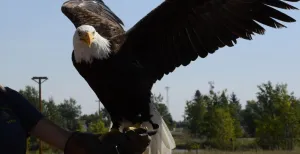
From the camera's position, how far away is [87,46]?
385cm

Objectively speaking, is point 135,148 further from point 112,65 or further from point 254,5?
point 254,5

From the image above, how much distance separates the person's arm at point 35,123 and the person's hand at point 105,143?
54 millimetres

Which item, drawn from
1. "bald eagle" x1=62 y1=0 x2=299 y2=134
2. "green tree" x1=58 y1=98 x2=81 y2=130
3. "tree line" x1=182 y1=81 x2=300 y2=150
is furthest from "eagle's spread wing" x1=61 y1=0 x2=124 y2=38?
"green tree" x1=58 y1=98 x2=81 y2=130

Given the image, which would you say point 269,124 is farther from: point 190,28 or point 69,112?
point 69,112

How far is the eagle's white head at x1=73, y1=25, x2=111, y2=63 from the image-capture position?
150 inches

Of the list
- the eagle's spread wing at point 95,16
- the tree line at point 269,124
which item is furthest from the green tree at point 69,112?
the eagle's spread wing at point 95,16

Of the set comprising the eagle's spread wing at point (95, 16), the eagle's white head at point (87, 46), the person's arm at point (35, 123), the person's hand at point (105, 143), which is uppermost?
the eagle's spread wing at point (95, 16)

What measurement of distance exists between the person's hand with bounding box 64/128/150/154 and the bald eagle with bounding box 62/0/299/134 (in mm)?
1333

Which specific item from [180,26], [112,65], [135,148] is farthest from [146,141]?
[180,26]

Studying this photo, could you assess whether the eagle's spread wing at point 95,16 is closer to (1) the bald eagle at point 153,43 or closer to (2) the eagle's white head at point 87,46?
(1) the bald eagle at point 153,43

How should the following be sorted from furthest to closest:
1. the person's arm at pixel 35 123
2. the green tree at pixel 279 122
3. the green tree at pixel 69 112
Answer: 1. the green tree at pixel 69 112
2. the green tree at pixel 279 122
3. the person's arm at pixel 35 123

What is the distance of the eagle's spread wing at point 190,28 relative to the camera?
4.16 meters

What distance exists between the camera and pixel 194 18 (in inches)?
171

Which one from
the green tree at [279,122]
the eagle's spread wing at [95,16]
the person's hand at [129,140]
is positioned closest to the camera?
the person's hand at [129,140]
